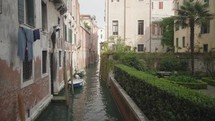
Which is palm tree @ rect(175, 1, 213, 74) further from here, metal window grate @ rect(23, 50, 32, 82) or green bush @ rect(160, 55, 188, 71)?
metal window grate @ rect(23, 50, 32, 82)

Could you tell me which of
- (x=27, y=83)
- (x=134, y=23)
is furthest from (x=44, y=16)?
(x=134, y=23)

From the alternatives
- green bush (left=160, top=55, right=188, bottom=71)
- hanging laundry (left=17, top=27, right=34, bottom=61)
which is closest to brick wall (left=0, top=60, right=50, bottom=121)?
hanging laundry (left=17, top=27, right=34, bottom=61)

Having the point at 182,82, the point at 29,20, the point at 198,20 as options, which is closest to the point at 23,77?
the point at 29,20

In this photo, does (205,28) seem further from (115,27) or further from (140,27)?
(115,27)

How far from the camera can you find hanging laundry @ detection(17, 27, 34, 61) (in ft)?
27.1

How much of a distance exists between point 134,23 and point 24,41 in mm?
25044

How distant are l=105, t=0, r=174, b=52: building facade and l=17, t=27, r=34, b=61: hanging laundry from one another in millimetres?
23253

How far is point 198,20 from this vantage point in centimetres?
2097

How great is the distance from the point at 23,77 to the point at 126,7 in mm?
24468

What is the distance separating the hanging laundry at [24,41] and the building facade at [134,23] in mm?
23253

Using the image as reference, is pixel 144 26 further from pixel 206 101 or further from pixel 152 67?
pixel 206 101

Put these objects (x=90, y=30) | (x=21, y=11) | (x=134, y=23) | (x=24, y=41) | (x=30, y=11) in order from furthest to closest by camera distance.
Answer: (x=90, y=30)
(x=134, y=23)
(x=30, y=11)
(x=21, y=11)
(x=24, y=41)

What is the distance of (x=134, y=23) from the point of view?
107ft

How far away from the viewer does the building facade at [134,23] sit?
32.2 meters
